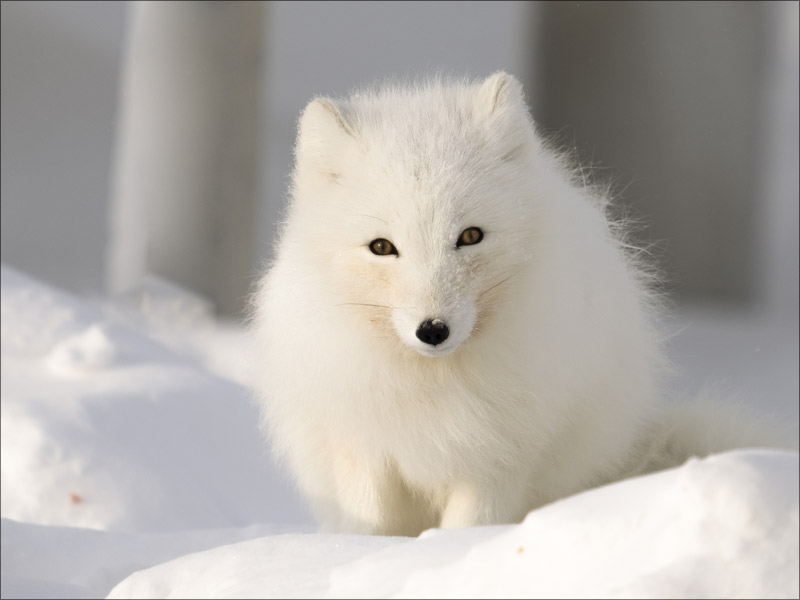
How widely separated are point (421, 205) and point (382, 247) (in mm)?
121

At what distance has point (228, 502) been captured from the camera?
12.3ft

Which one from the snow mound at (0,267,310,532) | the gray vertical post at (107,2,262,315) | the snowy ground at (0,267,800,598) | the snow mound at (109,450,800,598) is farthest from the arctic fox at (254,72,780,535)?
the gray vertical post at (107,2,262,315)

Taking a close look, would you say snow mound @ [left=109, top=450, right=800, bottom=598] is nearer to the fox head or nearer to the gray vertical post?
the fox head

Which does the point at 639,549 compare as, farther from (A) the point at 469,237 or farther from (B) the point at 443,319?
(A) the point at 469,237

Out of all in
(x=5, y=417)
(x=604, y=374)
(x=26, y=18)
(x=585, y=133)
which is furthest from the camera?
(x=585, y=133)

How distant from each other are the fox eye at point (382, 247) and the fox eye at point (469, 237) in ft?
0.42

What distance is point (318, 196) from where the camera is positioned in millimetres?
2312

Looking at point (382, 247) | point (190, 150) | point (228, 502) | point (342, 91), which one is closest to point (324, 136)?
point (382, 247)

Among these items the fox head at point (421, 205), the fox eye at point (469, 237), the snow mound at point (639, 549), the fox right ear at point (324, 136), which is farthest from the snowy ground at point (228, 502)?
the fox right ear at point (324, 136)

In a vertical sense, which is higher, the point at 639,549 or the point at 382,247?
the point at 382,247

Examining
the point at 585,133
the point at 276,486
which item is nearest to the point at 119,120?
the point at 585,133

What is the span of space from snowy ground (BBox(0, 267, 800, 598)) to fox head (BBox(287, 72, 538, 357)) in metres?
0.49

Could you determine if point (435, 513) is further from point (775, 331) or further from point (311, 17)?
point (775, 331)

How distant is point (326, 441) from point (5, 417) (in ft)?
5.18
